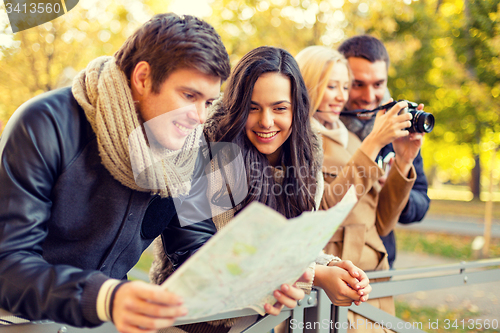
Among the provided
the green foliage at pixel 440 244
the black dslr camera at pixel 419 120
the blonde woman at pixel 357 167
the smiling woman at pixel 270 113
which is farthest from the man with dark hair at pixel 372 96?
the green foliage at pixel 440 244

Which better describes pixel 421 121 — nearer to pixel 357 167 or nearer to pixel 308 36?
pixel 357 167

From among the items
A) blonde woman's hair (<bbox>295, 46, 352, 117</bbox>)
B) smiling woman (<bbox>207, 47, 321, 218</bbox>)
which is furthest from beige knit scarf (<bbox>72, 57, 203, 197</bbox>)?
blonde woman's hair (<bbox>295, 46, 352, 117</bbox>)

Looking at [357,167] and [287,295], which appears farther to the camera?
[357,167]

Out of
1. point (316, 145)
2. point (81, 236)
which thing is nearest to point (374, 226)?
point (316, 145)

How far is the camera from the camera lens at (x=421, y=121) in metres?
2.42

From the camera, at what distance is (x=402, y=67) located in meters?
9.63

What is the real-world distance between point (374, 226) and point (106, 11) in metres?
6.17

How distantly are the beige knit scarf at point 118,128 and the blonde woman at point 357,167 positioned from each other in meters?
1.14

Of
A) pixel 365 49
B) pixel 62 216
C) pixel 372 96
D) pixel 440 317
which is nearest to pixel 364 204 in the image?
pixel 372 96

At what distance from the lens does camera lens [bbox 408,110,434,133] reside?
2.42 m

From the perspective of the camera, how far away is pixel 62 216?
1356mm

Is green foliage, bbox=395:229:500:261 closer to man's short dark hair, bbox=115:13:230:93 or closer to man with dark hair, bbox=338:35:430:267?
man with dark hair, bbox=338:35:430:267

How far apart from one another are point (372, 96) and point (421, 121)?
50 centimetres

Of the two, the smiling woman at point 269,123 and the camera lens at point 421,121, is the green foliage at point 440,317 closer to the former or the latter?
the camera lens at point 421,121
